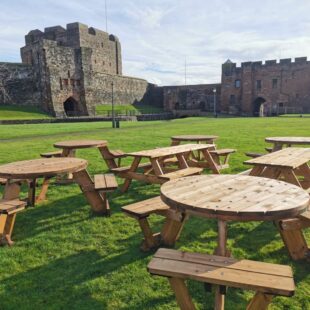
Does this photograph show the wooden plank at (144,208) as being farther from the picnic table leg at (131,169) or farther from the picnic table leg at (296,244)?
the picnic table leg at (131,169)

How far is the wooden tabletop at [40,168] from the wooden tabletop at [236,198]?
5.30 ft

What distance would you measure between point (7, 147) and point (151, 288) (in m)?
9.51

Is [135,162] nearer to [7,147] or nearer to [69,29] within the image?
[7,147]

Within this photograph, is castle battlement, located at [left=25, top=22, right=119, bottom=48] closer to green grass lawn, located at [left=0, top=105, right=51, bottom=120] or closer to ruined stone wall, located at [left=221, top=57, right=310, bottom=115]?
green grass lawn, located at [left=0, top=105, right=51, bottom=120]

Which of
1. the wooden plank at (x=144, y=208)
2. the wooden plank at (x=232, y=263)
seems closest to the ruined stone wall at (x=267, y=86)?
the wooden plank at (x=144, y=208)

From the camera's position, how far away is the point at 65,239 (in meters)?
3.89

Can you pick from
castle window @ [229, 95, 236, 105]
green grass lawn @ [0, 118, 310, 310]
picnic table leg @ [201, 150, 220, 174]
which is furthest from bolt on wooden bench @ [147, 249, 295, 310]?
castle window @ [229, 95, 236, 105]

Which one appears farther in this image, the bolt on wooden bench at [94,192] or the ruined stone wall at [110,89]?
the ruined stone wall at [110,89]

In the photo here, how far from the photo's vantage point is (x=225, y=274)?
212 centimetres

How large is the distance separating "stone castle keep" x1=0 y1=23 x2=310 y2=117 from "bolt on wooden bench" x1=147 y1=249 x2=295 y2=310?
3272 cm

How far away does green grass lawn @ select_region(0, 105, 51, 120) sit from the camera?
95.3 ft

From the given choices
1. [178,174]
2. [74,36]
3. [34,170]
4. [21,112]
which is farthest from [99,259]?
[74,36]

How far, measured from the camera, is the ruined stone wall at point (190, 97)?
49.4 metres

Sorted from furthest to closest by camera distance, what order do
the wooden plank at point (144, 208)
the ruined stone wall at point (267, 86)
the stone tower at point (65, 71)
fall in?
the ruined stone wall at point (267, 86)
the stone tower at point (65, 71)
the wooden plank at point (144, 208)
